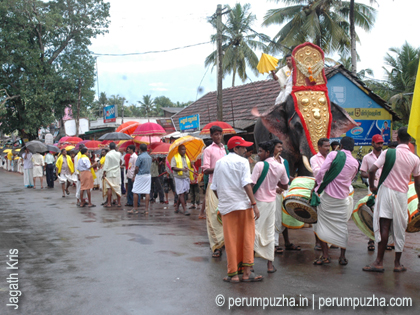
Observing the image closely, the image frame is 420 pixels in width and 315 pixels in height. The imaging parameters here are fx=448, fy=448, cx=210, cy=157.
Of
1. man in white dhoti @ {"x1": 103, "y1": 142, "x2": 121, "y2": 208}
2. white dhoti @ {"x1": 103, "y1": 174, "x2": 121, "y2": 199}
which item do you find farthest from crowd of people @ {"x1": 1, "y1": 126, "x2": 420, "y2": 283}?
white dhoti @ {"x1": 103, "y1": 174, "x2": 121, "y2": 199}

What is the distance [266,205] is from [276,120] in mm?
3364

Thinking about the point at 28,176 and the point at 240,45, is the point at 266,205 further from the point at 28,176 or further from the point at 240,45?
the point at 240,45

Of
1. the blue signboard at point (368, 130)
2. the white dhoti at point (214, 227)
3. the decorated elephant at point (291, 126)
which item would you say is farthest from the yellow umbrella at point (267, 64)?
the blue signboard at point (368, 130)

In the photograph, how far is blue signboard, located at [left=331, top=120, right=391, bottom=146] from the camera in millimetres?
16844

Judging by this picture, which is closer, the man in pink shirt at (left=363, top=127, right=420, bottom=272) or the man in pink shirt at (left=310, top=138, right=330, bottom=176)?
the man in pink shirt at (left=363, top=127, right=420, bottom=272)

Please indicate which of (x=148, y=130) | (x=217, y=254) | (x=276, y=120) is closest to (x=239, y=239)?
(x=217, y=254)

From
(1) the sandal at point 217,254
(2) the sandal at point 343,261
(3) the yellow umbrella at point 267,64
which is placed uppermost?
(3) the yellow umbrella at point 267,64

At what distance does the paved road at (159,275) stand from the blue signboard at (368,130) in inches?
336

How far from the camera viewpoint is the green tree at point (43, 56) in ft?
97.5

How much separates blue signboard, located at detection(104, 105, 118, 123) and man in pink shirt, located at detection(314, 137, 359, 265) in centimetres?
3181

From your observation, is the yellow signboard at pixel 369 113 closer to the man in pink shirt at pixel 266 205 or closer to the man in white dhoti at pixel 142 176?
the man in white dhoti at pixel 142 176

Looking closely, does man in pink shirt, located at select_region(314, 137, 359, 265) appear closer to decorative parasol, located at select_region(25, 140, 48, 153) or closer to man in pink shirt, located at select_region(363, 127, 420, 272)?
man in pink shirt, located at select_region(363, 127, 420, 272)

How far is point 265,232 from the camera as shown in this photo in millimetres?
5715

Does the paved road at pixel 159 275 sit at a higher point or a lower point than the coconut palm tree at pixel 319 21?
lower
